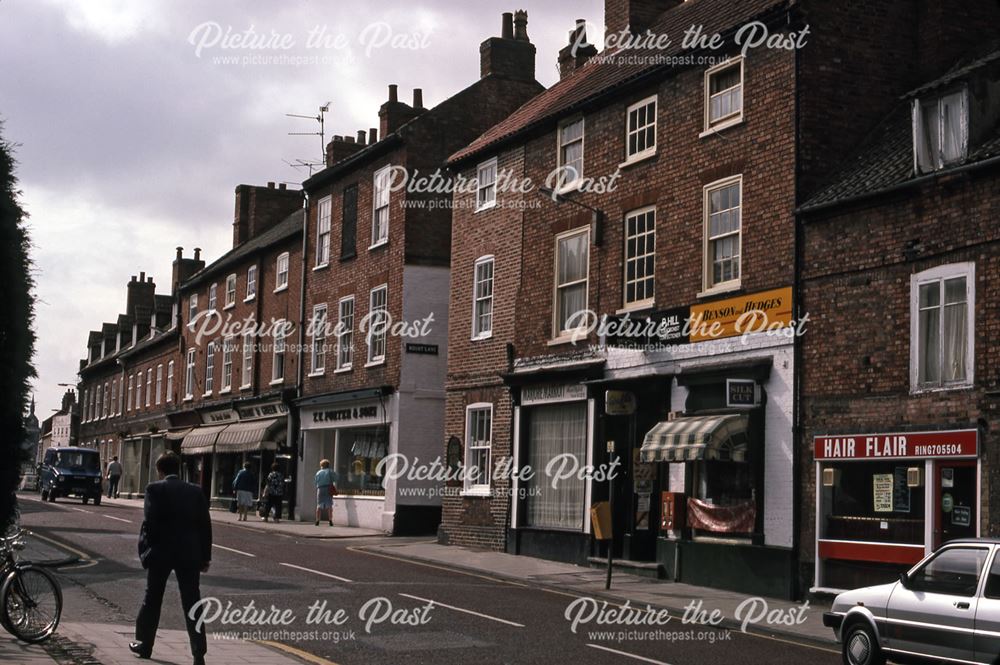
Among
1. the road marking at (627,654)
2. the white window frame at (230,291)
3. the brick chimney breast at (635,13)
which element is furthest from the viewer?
the white window frame at (230,291)

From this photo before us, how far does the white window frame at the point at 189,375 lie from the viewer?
53013 mm

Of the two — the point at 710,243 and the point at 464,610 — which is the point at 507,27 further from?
the point at 464,610

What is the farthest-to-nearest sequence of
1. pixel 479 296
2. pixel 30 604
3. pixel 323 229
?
pixel 323 229
pixel 479 296
pixel 30 604

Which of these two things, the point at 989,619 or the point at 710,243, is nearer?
the point at 989,619

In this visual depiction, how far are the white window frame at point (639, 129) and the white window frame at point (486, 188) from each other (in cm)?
526

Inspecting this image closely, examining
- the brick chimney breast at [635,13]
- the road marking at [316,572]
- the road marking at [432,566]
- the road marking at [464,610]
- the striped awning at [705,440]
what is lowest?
the road marking at [432,566]

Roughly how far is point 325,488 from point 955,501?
22.2 metres

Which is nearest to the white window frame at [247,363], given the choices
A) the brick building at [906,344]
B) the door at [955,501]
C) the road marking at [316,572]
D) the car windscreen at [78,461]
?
the car windscreen at [78,461]

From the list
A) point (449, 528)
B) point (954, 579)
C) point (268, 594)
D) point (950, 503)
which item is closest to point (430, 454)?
point (449, 528)

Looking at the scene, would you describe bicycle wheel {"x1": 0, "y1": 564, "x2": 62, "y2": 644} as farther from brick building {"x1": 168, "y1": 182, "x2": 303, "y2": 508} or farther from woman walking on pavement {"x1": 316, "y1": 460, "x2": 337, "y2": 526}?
brick building {"x1": 168, "y1": 182, "x2": 303, "y2": 508}

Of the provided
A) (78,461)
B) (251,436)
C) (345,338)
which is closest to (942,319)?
(345,338)

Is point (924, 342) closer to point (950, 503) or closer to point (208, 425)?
point (950, 503)

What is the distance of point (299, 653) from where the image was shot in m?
12.2

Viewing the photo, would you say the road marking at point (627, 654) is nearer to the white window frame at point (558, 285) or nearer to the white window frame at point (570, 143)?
the white window frame at point (558, 285)
